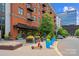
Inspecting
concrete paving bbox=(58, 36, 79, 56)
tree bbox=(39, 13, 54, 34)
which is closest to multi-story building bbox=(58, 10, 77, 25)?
concrete paving bbox=(58, 36, 79, 56)

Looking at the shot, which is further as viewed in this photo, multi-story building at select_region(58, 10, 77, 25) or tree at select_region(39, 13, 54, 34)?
tree at select_region(39, 13, 54, 34)

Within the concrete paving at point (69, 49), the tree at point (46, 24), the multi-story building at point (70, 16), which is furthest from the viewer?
the tree at point (46, 24)

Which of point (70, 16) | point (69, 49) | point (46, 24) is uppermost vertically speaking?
point (70, 16)

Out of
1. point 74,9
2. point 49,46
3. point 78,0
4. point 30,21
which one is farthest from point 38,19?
point 78,0

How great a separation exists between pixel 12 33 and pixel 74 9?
9.96m

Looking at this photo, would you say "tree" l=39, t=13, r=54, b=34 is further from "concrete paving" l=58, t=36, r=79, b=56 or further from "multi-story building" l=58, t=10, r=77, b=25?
"concrete paving" l=58, t=36, r=79, b=56

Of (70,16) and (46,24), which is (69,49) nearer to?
(70,16)

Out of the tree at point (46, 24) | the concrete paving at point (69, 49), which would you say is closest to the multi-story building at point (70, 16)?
the concrete paving at point (69, 49)

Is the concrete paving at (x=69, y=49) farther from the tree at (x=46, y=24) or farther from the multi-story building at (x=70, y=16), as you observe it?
the tree at (x=46, y=24)

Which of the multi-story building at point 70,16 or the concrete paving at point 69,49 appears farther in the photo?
the multi-story building at point 70,16

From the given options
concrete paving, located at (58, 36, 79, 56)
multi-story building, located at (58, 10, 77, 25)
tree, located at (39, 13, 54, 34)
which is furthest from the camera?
tree, located at (39, 13, 54, 34)

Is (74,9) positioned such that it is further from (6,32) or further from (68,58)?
(68,58)

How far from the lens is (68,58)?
1263 centimetres

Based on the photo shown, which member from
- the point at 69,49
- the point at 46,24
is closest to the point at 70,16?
the point at 46,24
